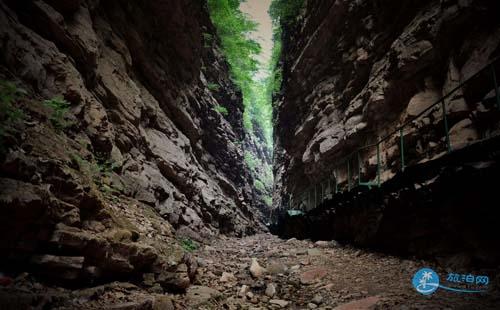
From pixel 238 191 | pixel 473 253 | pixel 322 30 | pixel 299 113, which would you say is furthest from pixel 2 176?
→ pixel 238 191

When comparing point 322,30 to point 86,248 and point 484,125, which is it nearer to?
point 484,125

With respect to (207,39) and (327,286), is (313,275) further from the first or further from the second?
(207,39)

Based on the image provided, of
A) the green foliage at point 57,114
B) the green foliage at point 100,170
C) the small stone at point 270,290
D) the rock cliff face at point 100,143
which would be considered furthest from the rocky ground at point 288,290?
the green foliage at point 57,114

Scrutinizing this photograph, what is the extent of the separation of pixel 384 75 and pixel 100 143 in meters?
8.34

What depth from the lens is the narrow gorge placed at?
262 centimetres

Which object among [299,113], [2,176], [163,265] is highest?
[299,113]

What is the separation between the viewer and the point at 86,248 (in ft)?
8.85

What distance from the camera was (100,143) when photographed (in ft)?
16.9

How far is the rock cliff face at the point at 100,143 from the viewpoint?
2445 millimetres

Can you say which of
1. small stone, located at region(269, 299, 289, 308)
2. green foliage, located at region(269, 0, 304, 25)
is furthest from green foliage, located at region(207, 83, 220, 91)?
small stone, located at region(269, 299, 289, 308)

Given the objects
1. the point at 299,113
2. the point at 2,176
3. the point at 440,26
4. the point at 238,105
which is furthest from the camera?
the point at 238,105

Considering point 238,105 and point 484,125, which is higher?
point 238,105

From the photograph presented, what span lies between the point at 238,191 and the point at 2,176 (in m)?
16.9

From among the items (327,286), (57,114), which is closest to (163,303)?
(327,286)
